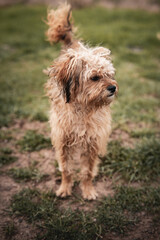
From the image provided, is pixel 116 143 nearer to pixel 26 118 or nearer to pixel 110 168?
pixel 110 168

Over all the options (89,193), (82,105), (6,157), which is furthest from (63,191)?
(82,105)

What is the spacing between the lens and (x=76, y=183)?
317 centimetres

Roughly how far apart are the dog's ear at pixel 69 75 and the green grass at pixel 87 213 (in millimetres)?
1414

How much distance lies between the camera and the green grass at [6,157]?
3384 mm

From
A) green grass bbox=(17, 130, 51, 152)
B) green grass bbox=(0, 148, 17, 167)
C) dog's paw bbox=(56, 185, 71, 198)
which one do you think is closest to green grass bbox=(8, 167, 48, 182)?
green grass bbox=(0, 148, 17, 167)

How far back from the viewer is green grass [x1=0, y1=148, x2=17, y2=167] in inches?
133

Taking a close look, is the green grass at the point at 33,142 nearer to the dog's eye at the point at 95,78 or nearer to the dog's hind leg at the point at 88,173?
the dog's hind leg at the point at 88,173

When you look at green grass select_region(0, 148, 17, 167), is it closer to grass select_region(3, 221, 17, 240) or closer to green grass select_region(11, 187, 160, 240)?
green grass select_region(11, 187, 160, 240)

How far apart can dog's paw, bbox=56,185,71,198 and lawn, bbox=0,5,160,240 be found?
64 millimetres

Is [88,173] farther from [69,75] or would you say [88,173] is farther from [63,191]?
[69,75]

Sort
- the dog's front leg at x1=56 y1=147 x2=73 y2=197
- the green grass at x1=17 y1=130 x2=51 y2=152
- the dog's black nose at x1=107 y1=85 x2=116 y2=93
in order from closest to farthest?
the dog's black nose at x1=107 y1=85 x2=116 y2=93
the dog's front leg at x1=56 y1=147 x2=73 y2=197
the green grass at x1=17 y1=130 x2=51 y2=152

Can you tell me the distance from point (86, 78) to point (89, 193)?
1560 mm

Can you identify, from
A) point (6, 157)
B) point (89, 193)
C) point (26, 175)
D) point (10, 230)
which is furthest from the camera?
point (6, 157)

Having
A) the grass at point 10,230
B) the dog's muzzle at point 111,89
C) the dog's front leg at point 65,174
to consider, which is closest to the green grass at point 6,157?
the dog's front leg at point 65,174
